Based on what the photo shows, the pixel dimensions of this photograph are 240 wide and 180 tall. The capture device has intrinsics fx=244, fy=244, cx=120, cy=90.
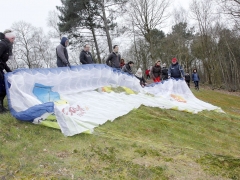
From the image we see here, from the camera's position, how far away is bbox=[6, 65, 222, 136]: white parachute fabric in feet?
14.7

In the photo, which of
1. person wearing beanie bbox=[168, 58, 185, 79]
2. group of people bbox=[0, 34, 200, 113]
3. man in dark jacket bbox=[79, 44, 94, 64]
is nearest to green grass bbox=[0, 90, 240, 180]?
group of people bbox=[0, 34, 200, 113]

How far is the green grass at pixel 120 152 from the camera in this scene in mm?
3385

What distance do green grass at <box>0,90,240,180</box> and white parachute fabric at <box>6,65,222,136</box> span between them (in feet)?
0.75

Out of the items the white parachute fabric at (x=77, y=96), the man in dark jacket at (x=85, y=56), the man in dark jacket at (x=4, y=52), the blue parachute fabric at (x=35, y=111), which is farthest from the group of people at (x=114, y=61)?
the blue parachute fabric at (x=35, y=111)

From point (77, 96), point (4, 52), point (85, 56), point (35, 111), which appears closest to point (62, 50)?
point (85, 56)

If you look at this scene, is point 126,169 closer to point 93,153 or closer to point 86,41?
point 93,153

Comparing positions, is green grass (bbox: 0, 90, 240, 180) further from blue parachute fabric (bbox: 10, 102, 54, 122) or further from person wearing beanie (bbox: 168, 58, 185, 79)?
person wearing beanie (bbox: 168, 58, 185, 79)

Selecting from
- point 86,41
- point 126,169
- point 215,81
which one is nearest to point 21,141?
point 126,169

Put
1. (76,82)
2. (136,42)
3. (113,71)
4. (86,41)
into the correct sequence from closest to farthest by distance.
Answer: (76,82), (113,71), (86,41), (136,42)

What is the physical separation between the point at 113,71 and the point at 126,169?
471 cm

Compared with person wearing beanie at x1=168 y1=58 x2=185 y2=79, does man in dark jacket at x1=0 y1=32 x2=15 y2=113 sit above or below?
above

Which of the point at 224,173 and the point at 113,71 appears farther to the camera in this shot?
the point at 113,71

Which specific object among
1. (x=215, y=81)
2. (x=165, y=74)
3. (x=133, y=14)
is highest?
(x=133, y=14)

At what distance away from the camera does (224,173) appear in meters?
3.81
